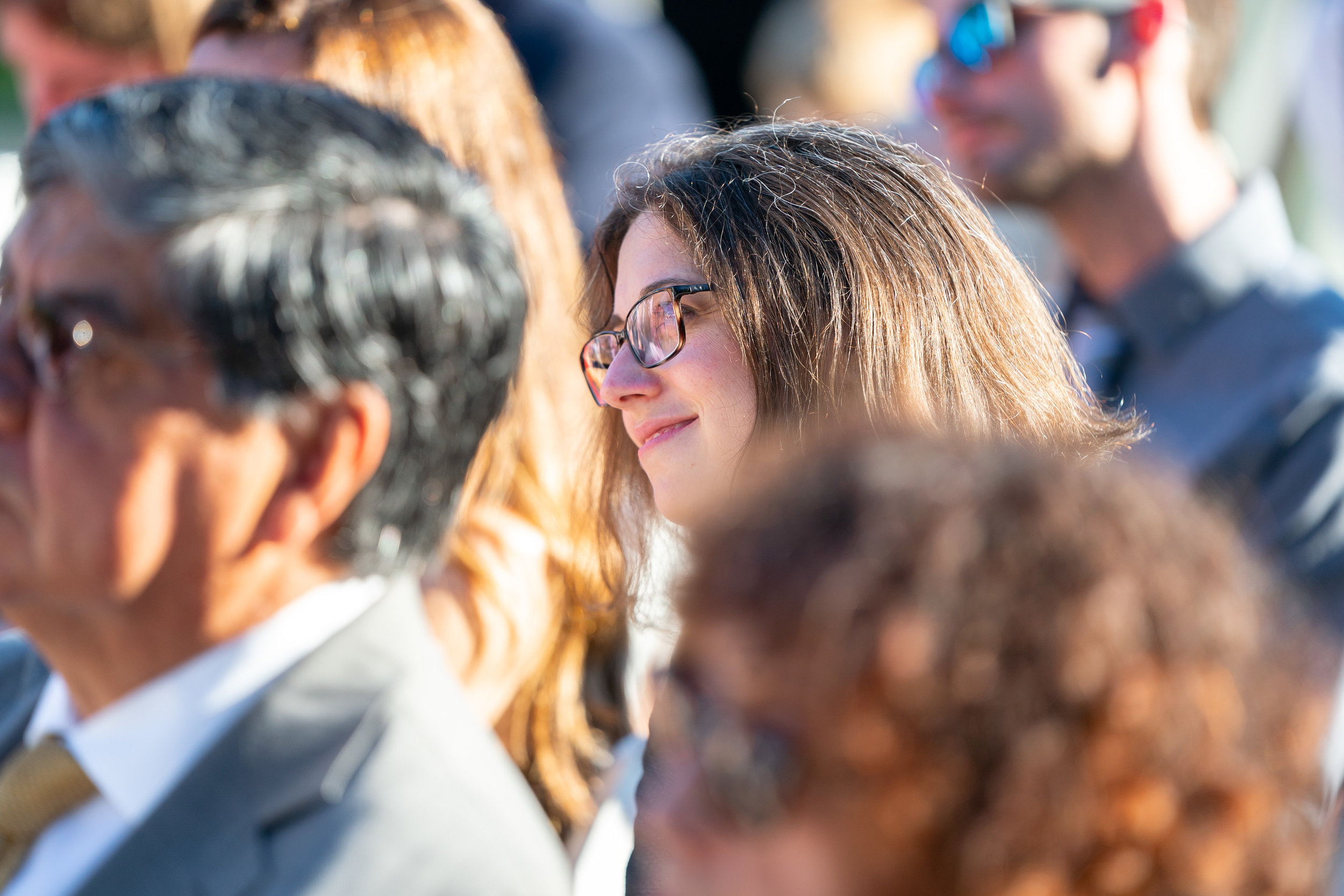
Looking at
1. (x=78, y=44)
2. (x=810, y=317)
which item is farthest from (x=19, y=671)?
(x=78, y=44)

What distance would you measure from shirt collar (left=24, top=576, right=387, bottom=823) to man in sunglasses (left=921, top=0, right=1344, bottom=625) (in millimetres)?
2015

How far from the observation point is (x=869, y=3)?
5.51m

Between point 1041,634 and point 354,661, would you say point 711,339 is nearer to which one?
point 354,661

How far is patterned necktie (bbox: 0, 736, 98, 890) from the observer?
162 centimetres

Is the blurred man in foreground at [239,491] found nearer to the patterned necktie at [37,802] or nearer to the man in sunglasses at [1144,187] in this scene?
the patterned necktie at [37,802]

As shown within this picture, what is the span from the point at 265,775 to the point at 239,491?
353 millimetres

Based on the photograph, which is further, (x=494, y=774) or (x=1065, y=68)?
(x=1065, y=68)

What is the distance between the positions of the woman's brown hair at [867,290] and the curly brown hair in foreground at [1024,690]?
0.79 m

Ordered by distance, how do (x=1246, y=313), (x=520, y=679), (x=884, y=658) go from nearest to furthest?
1. (x=884, y=658)
2. (x=520, y=679)
3. (x=1246, y=313)

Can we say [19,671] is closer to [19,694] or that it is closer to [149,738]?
[19,694]

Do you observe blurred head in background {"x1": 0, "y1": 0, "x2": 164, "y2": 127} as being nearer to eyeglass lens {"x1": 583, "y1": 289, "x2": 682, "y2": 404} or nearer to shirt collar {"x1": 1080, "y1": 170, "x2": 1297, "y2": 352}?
eyeglass lens {"x1": 583, "y1": 289, "x2": 682, "y2": 404}

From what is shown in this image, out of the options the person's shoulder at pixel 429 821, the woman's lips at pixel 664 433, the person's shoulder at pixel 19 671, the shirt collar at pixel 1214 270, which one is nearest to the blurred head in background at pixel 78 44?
the person's shoulder at pixel 19 671

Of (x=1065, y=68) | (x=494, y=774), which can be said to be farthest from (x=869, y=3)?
(x=494, y=774)

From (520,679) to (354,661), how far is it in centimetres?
90
